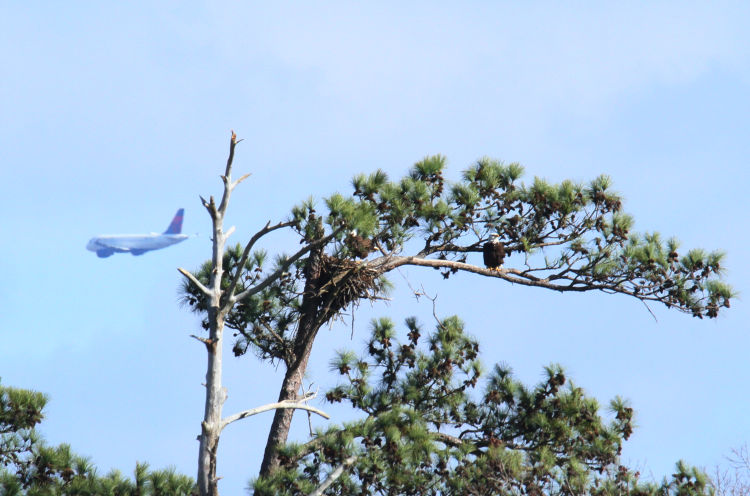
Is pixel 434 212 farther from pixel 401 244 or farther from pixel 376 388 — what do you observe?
pixel 376 388

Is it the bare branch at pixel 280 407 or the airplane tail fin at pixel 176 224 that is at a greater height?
the airplane tail fin at pixel 176 224

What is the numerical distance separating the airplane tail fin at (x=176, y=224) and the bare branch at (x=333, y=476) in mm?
57819

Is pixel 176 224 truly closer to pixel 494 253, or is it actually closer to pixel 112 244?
pixel 112 244

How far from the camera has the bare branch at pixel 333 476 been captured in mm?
7453

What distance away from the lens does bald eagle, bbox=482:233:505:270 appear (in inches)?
364

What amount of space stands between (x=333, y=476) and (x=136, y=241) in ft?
189

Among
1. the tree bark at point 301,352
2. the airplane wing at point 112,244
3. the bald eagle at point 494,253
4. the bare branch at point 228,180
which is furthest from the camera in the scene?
the airplane wing at point 112,244

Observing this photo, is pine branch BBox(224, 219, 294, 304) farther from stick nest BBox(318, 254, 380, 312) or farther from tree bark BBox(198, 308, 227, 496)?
stick nest BBox(318, 254, 380, 312)

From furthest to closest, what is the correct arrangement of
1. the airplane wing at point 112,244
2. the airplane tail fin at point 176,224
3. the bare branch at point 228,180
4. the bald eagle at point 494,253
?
1. the airplane tail fin at point 176,224
2. the airplane wing at point 112,244
3. the bald eagle at point 494,253
4. the bare branch at point 228,180

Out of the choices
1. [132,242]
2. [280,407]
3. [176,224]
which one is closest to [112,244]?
[132,242]

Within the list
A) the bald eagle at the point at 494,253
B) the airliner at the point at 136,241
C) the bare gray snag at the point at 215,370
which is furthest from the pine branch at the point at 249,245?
the airliner at the point at 136,241

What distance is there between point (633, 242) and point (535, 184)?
113cm

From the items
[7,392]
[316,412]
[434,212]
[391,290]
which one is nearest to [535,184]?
[434,212]

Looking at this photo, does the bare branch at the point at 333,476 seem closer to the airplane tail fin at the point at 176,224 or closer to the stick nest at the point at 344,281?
the stick nest at the point at 344,281
